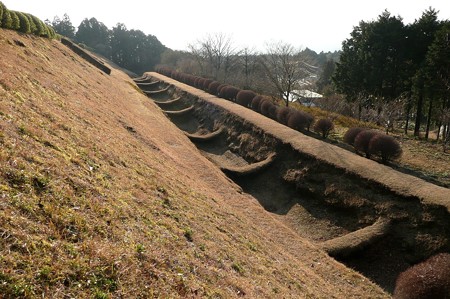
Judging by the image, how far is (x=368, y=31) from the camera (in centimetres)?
3747

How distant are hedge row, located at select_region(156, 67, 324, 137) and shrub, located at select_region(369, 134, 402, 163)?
625 centimetres

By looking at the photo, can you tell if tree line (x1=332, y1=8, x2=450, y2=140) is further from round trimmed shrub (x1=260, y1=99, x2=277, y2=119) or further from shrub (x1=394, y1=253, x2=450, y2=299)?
shrub (x1=394, y1=253, x2=450, y2=299)

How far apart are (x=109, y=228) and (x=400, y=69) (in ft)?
121

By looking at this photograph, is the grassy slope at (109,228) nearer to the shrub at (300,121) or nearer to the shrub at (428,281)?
the shrub at (428,281)

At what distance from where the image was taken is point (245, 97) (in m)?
39.9

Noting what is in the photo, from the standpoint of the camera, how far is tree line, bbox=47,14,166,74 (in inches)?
4006

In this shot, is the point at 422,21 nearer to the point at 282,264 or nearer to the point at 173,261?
the point at 282,264

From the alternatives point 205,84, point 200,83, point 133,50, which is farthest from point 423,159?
point 133,50

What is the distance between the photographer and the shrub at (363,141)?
21297mm

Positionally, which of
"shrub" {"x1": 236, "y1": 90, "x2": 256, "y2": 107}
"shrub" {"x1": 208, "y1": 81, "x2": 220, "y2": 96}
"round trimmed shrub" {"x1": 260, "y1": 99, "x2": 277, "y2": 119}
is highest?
"shrub" {"x1": 208, "y1": 81, "x2": 220, "y2": 96}

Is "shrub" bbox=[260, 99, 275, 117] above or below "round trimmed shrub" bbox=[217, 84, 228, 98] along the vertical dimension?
below

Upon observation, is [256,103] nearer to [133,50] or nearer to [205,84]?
[205,84]

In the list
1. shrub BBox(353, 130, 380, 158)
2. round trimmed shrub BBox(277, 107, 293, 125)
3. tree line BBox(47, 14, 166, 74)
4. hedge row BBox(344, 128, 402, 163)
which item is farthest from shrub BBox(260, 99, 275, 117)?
tree line BBox(47, 14, 166, 74)

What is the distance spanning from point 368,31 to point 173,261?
1566 inches
